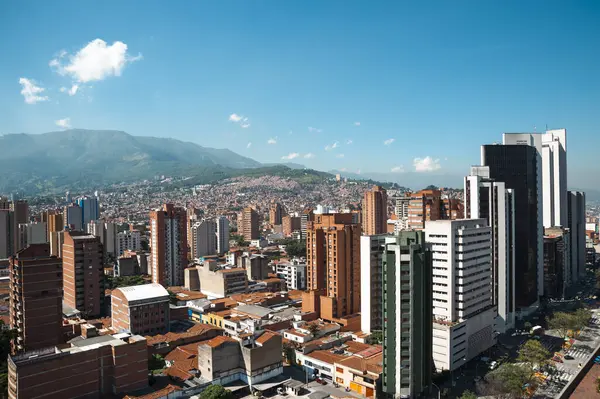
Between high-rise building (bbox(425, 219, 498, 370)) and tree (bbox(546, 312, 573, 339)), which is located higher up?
high-rise building (bbox(425, 219, 498, 370))

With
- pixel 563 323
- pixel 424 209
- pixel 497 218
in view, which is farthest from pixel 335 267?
pixel 563 323

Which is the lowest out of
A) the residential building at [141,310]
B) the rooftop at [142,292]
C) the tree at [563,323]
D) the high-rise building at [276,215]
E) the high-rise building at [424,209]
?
the tree at [563,323]

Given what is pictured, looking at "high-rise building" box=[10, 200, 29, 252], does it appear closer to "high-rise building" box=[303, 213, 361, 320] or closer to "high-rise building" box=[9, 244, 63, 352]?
"high-rise building" box=[9, 244, 63, 352]

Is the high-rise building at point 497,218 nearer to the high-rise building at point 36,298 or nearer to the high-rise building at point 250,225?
the high-rise building at point 36,298

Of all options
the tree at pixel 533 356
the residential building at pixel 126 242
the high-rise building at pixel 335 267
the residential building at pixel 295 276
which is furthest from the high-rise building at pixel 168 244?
the tree at pixel 533 356

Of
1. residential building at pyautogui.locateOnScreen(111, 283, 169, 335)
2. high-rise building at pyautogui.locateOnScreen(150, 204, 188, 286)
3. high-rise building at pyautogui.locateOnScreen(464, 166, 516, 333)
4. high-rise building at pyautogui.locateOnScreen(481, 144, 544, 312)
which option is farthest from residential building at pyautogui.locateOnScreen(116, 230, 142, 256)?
high-rise building at pyautogui.locateOnScreen(481, 144, 544, 312)
